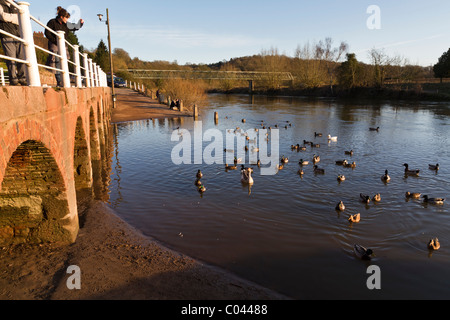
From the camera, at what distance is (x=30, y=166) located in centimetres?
625

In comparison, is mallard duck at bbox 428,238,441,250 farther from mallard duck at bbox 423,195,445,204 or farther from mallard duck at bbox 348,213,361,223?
mallard duck at bbox 423,195,445,204

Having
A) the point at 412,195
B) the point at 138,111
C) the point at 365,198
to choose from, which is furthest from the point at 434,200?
the point at 138,111

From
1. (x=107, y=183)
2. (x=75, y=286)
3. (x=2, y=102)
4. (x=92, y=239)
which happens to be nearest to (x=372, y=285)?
(x=75, y=286)

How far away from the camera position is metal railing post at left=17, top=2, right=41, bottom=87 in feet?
16.8

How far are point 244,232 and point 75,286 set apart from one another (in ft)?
14.9

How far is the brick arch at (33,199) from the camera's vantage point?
20.2 ft

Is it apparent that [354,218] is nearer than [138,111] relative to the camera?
Yes

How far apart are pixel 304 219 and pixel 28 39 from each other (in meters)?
8.44

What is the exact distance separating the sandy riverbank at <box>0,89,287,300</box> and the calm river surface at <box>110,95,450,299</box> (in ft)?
1.73

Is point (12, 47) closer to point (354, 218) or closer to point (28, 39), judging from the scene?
point (28, 39)

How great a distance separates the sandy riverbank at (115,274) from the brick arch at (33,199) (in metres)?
0.30

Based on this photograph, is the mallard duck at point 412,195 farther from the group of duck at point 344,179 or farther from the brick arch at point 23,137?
the brick arch at point 23,137

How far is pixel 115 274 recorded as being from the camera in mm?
6406

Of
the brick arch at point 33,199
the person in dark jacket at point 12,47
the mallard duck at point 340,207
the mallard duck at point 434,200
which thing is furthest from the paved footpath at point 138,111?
the mallard duck at point 434,200
